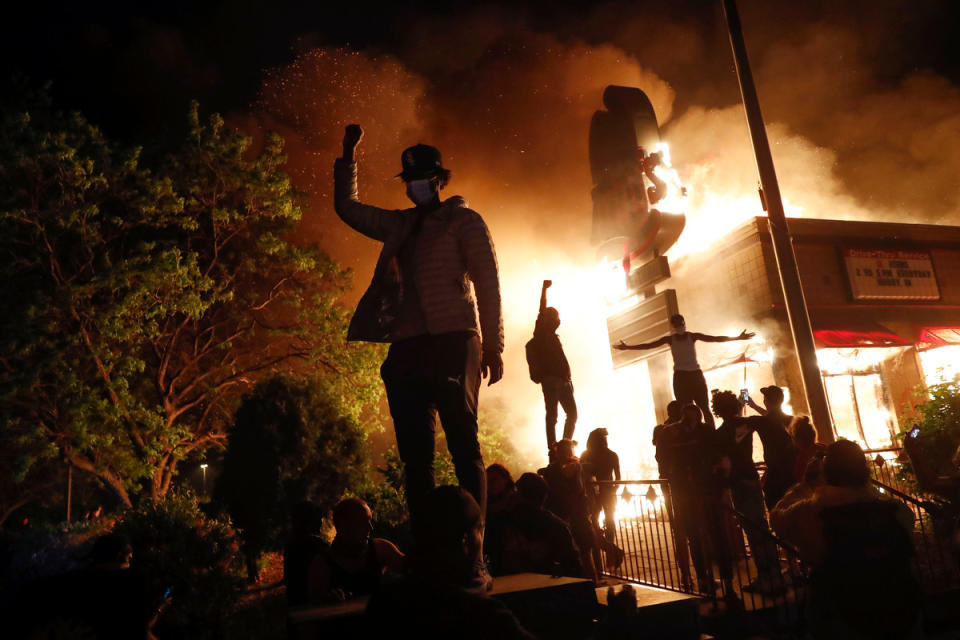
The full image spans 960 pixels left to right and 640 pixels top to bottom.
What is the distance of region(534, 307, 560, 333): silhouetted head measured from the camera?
891 centimetres

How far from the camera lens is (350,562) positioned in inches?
177

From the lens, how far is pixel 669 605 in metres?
4.16

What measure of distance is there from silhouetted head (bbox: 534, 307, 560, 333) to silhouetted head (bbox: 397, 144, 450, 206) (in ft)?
16.4

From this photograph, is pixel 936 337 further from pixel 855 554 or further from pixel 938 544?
pixel 855 554

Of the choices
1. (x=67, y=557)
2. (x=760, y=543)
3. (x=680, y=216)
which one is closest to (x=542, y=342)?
(x=760, y=543)

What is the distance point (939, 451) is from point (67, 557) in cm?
1235

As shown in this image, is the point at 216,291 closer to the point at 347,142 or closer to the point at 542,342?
the point at 542,342

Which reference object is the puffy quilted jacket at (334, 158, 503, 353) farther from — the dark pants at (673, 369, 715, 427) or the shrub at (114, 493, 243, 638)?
the dark pants at (673, 369, 715, 427)

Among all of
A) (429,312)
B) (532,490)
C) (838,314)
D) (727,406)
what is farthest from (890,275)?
(429,312)

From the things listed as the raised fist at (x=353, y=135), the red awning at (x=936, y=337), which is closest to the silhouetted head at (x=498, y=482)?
the raised fist at (x=353, y=135)

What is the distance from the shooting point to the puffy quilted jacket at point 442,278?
3.81 m

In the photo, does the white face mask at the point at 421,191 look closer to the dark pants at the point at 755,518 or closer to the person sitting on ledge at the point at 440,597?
the person sitting on ledge at the point at 440,597

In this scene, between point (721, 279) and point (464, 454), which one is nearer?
point (464, 454)

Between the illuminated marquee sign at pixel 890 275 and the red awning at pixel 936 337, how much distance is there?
3.54 ft
